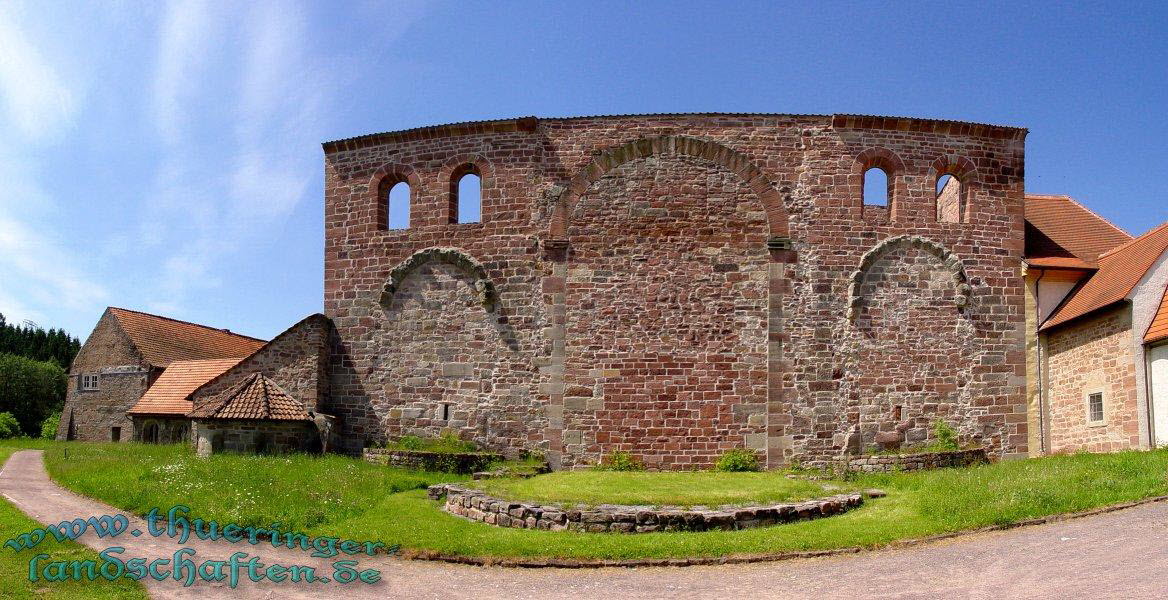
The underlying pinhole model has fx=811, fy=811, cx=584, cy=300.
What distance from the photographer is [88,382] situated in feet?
97.6

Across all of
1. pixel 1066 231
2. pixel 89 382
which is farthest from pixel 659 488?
pixel 89 382

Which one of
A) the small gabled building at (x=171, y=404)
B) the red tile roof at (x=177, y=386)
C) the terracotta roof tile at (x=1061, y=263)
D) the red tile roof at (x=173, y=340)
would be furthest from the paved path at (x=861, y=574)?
the red tile roof at (x=173, y=340)

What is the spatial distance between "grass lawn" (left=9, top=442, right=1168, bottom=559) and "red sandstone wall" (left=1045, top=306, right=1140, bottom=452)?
1243 mm

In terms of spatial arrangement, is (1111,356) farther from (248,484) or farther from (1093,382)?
(248,484)

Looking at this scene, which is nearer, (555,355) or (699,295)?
(699,295)

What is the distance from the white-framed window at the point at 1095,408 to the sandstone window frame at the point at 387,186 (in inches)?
567

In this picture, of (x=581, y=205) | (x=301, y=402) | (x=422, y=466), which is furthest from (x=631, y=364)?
(x=301, y=402)

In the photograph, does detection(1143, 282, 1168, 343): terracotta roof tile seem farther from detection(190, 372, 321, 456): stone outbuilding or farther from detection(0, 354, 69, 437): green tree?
detection(0, 354, 69, 437): green tree

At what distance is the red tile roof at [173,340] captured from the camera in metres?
29.2

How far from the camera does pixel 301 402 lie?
57.1 feet

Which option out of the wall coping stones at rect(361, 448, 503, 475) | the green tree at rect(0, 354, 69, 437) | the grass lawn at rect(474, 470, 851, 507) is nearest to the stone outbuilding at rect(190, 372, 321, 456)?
the wall coping stones at rect(361, 448, 503, 475)

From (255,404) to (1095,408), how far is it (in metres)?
16.6

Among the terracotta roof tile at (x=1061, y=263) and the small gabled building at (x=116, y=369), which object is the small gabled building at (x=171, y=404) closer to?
the small gabled building at (x=116, y=369)

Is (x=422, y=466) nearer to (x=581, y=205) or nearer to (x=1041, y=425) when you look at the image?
(x=581, y=205)
